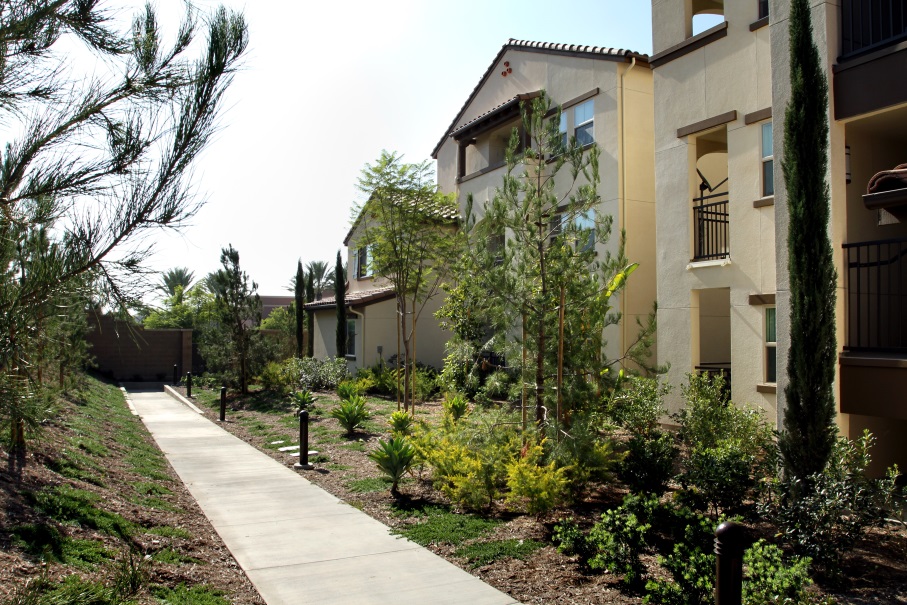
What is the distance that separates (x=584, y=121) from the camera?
637 inches

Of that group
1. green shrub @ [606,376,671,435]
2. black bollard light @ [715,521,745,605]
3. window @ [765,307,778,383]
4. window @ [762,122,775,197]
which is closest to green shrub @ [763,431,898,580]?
black bollard light @ [715,521,745,605]

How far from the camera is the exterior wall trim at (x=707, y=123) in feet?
38.2

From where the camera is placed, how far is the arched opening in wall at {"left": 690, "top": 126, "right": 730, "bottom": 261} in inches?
491

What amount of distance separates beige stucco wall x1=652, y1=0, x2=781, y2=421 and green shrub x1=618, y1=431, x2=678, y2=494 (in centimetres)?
332

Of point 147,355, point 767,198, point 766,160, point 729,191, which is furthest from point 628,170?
point 147,355

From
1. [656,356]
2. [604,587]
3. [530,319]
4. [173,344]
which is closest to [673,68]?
[656,356]

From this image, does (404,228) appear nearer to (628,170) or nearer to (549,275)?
(628,170)

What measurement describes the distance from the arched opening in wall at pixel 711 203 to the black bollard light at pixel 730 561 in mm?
8205

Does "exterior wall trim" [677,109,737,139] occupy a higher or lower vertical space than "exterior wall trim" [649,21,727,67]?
lower

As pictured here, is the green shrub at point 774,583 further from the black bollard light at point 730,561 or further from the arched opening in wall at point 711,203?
the arched opening in wall at point 711,203

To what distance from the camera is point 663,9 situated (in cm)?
1309

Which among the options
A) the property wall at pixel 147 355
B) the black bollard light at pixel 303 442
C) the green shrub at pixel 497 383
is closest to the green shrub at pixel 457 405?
the black bollard light at pixel 303 442

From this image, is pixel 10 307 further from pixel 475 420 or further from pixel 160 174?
pixel 475 420

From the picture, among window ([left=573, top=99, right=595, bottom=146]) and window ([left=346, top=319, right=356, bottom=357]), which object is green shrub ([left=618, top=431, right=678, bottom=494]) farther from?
window ([left=346, top=319, right=356, bottom=357])
